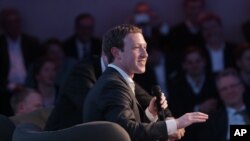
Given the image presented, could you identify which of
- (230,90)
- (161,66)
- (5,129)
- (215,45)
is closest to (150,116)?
(5,129)

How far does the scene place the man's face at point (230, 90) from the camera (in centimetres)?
676

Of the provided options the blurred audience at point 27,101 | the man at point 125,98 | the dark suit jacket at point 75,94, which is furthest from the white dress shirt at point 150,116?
the blurred audience at point 27,101

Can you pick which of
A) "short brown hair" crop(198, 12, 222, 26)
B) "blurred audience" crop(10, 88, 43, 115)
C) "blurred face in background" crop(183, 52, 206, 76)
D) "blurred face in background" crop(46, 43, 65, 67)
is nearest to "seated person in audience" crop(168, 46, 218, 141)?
"blurred face in background" crop(183, 52, 206, 76)

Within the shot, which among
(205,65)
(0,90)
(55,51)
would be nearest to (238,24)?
(205,65)

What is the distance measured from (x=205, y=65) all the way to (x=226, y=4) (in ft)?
4.30

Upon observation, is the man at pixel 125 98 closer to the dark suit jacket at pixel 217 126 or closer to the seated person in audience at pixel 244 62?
the dark suit jacket at pixel 217 126

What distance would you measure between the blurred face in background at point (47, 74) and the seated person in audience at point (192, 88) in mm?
1053

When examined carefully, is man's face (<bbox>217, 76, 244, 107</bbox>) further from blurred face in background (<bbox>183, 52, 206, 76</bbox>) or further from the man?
the man

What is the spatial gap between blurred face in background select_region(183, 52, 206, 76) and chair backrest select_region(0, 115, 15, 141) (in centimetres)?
278

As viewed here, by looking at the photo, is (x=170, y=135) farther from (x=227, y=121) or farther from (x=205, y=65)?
(x=205, y=65)

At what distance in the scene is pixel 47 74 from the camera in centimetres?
759

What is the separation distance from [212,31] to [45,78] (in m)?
1.64

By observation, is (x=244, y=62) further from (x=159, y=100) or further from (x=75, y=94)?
(x=159, y=100)

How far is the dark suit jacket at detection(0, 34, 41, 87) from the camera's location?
825 cm
